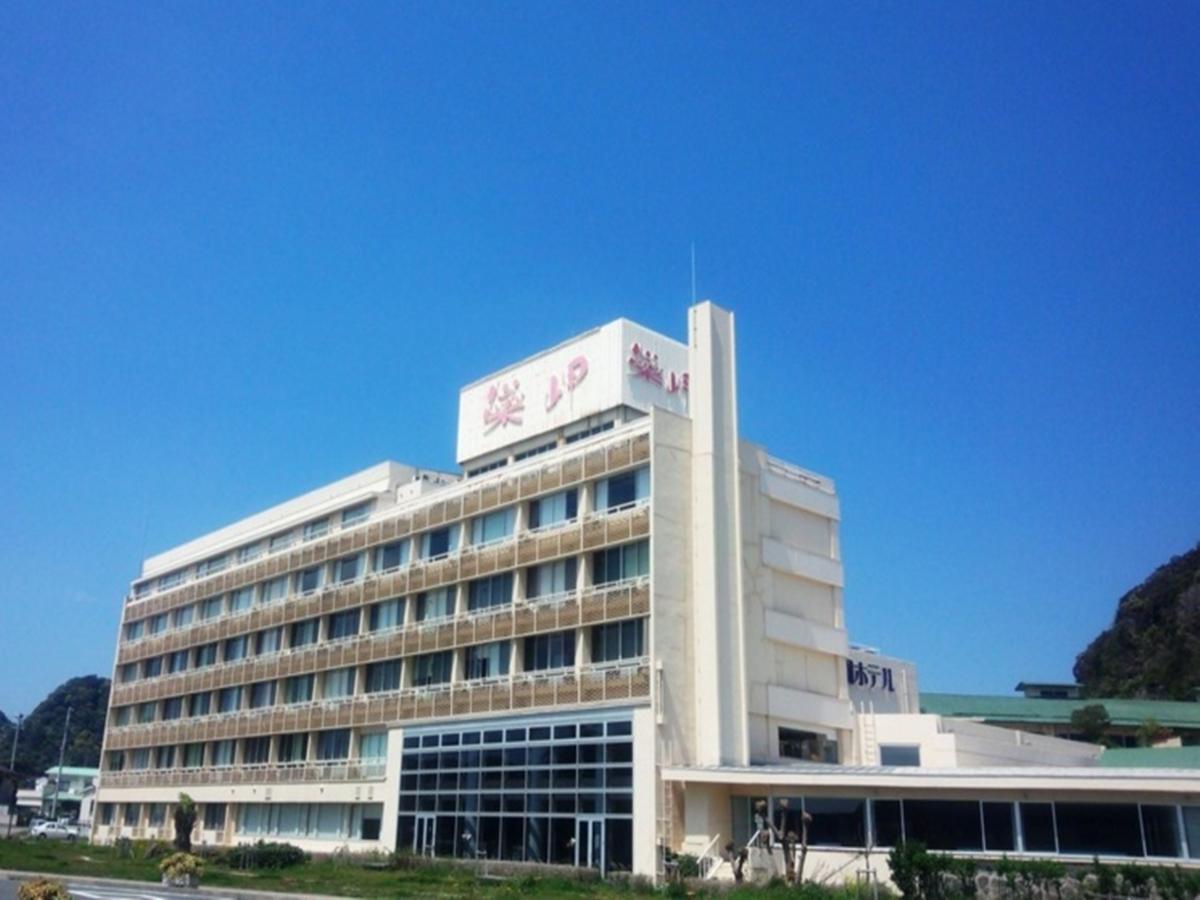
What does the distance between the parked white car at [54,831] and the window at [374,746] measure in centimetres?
3846

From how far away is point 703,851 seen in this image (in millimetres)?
37969

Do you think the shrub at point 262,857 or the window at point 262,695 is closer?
the shrub at point 262,857

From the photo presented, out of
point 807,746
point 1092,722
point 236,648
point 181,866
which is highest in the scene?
point 236,648

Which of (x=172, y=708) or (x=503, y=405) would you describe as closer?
(x=503, y=405)

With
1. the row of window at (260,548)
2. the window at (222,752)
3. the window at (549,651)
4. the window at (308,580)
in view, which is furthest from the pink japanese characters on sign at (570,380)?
the window at (222,752)

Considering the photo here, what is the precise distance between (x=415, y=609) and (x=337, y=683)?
7.98m

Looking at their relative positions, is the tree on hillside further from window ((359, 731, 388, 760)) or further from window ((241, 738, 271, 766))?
window ((241, 738, 271, 766))

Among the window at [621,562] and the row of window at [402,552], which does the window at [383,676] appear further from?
the window at [621,562]

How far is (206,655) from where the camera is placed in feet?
237

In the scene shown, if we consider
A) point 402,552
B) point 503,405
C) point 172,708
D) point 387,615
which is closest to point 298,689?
point 387,615

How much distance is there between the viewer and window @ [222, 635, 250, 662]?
223 ft

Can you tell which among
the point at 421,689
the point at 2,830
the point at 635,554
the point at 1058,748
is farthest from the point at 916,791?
the point at 2,830

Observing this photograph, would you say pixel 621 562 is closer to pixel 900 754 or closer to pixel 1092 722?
pixel 900 754

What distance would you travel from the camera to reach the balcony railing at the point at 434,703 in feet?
136
